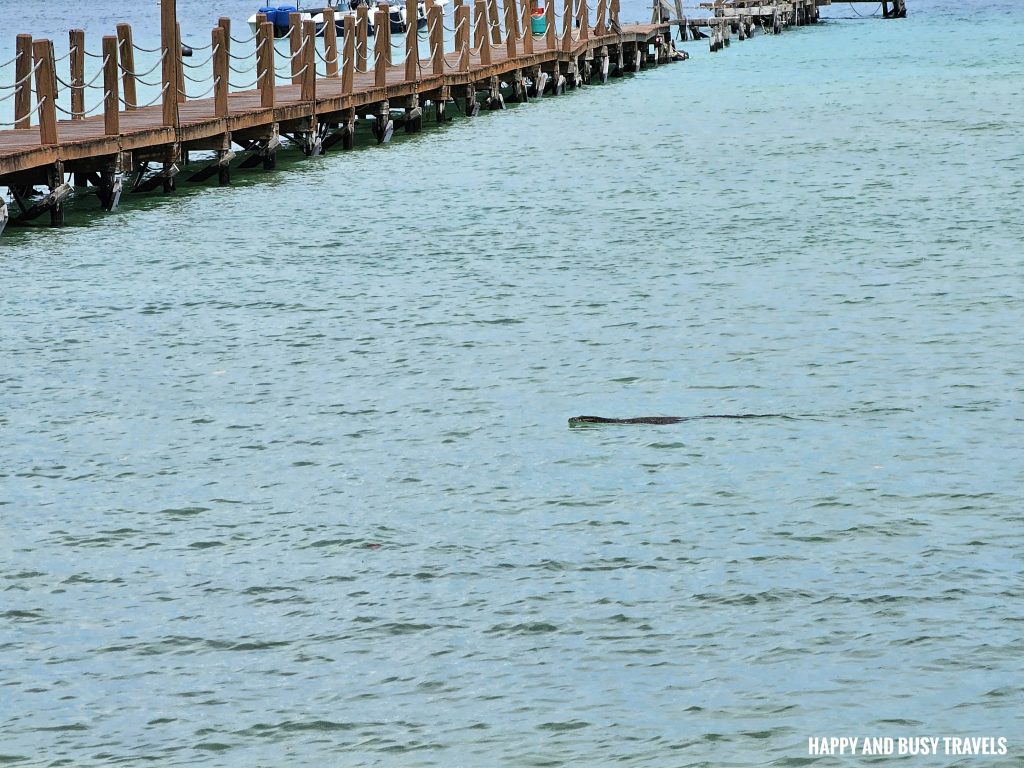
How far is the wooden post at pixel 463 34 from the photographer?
31411 millimetres

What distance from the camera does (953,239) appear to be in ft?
54.9

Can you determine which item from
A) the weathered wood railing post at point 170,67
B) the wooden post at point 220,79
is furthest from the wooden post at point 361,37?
the weathered wood railing post at point 170,67

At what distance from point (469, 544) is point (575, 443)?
5.96 ft

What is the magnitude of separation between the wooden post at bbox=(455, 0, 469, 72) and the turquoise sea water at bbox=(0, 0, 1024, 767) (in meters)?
12.4

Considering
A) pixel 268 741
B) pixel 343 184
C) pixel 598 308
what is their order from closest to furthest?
pixel 268 741
pixel 598 308
pixel 343 184

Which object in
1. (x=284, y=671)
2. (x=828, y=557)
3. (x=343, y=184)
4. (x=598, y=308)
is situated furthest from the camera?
(x=343, y=184)

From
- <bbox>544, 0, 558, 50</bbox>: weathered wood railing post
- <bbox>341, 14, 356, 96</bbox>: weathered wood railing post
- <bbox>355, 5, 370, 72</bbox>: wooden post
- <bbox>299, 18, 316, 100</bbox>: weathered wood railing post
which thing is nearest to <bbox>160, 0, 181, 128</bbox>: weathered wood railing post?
<bbox>299, 18, 316, 100</bbox>: weathered wood railing post

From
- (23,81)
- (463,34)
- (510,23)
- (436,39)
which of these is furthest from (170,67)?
(510,23)

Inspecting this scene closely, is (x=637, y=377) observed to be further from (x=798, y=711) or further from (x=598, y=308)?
(x=798, y=711)

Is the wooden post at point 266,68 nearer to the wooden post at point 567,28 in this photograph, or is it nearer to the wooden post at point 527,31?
the wooden post at point 527,31

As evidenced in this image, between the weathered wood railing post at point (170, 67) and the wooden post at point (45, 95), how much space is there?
1966mm

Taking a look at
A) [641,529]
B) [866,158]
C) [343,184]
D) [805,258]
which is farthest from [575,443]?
[866,158]

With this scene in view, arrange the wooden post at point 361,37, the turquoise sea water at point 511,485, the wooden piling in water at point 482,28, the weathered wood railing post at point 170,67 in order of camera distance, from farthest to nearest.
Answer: the wooden piling in water at point 482,28 < the wooden post at point 361,37 < the weathered wood railing post at point 170,67 < the turquoise sea water at point 511,485

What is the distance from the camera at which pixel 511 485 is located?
9.45 metres
